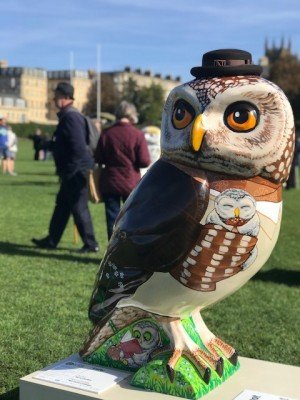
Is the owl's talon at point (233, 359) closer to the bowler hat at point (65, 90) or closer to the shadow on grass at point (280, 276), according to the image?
the shadow on grass at point (280, 276)

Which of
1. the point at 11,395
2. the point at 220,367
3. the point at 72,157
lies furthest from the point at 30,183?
the point at 220,367

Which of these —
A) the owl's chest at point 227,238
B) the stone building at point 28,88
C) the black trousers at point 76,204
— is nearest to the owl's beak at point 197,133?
the owl's chest at point 227,238

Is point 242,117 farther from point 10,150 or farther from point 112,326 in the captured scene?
point 10,150

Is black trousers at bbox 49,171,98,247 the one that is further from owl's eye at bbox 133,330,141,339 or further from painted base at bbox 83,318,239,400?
owl's eye at bbox 133,330,141,339

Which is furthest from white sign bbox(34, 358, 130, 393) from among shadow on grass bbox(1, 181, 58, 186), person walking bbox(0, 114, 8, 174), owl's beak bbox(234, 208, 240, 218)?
person walking bbox(0, 114, 8, 174)

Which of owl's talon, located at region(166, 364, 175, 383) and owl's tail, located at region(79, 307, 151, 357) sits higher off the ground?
owl's tail, located at region(79, 307, 151, 357)

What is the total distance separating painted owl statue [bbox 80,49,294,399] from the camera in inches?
107

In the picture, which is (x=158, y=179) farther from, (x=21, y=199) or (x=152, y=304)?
(x=21, y=199)

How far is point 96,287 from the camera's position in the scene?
124 inches

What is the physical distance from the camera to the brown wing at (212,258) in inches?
109

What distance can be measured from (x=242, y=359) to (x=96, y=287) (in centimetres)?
91

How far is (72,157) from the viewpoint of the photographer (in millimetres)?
7453

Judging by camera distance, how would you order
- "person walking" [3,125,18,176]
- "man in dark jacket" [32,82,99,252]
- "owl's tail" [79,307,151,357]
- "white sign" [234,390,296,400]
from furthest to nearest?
"person walking" [3,125,18,176] < "man in dark jacket" [32,82,99,252] < "owl's tail" [79,307,151,357] < "white sign" [234,390,296,400]

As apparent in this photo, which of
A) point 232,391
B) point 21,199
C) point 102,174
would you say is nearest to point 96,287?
point 232,391
